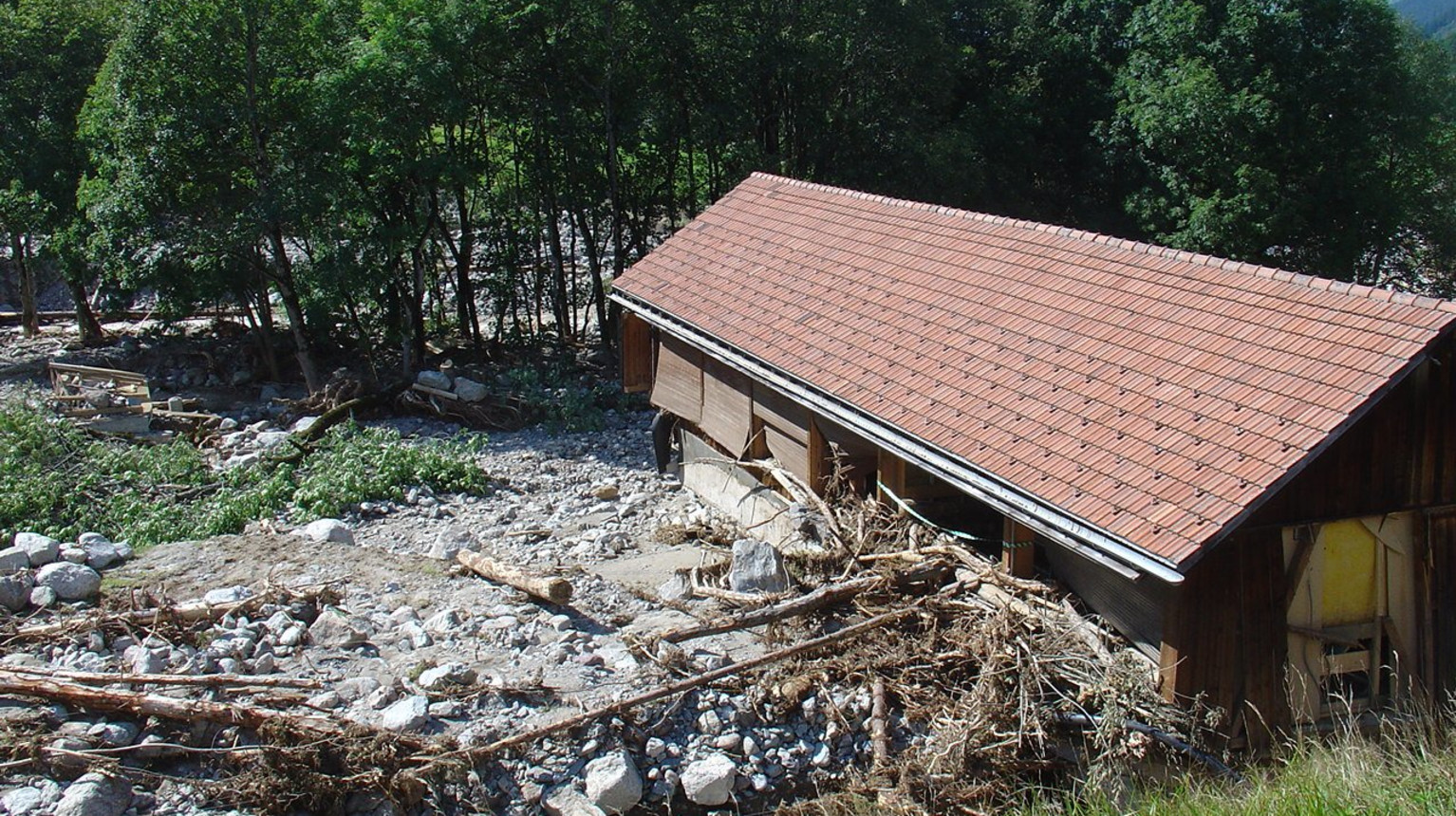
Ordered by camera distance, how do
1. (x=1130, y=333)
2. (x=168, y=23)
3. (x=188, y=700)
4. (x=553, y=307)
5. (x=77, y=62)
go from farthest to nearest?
1. (x=553, y=307)
2. (x=77, y=62)
3. (x=168, y=23)
4. (x=1130, y=333)
5. (x=188, y=700)

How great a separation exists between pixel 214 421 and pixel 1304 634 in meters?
16.2

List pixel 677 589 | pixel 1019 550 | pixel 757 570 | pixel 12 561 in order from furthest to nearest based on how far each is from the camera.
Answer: pixel 12 561
pixel 677 589
pixel 757 570
pixel 1019 550

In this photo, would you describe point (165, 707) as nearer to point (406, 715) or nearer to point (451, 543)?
point (406, 715)

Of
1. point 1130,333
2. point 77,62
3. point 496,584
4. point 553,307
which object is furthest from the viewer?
point 553,307

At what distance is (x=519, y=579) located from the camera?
1003 cm

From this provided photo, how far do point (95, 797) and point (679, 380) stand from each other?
863 centimetres

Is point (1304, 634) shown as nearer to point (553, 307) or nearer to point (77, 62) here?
point (553, 307)

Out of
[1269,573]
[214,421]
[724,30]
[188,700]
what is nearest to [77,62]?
[214,421]

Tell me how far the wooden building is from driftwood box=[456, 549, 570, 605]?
276 cm

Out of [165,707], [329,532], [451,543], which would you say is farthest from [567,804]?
[329,532]

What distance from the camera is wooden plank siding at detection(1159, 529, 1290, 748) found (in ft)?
24.6

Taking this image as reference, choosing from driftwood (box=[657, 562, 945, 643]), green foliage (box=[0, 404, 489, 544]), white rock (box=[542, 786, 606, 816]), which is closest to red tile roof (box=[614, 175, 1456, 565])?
driftwood (box=[657, 562, 945, 643])

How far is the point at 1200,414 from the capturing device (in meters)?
7.74

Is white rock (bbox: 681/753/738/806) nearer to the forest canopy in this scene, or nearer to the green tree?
the forest canopy
